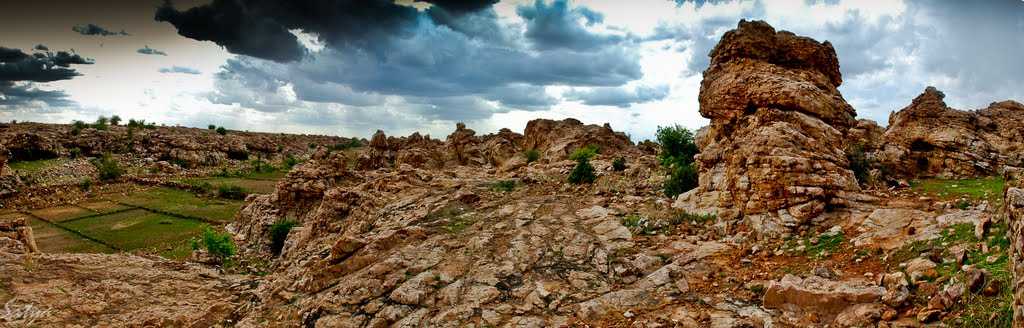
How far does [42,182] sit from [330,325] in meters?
67.4

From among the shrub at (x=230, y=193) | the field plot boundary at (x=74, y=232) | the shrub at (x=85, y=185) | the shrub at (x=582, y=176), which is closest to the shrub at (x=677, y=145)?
the shrub at (x=582, y=176)

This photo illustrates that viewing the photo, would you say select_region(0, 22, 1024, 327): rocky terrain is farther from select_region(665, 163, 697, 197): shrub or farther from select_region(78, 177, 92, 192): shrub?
select_region(78, 177, 92, 192): shrub

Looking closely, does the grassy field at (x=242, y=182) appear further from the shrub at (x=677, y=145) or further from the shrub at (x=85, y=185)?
the shrub at (x=677, y=145)

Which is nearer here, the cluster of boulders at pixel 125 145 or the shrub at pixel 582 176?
the shrub at pixel 582 176

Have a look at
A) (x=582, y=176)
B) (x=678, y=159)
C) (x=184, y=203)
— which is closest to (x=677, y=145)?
(x=678, y=159)

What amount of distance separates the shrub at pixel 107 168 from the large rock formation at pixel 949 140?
7824 centimetres

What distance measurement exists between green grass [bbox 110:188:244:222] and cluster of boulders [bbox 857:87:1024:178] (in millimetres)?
45948

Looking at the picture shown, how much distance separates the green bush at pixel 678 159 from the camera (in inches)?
697

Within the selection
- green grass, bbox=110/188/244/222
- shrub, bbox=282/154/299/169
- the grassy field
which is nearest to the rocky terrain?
green grass, bbox=110/188/244/222

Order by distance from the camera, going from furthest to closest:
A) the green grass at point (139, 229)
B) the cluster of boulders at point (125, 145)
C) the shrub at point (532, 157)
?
the cluster of boulders at point (125, 145) → the shrub at point (532, 157) → the green grass at point (139, 229)

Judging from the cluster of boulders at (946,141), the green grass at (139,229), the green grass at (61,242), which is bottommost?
the green grass at (61,242)

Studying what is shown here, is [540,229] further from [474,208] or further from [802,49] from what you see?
[802,49]

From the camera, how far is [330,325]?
38.3ft

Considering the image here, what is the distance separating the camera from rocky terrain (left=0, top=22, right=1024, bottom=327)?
8.55m
